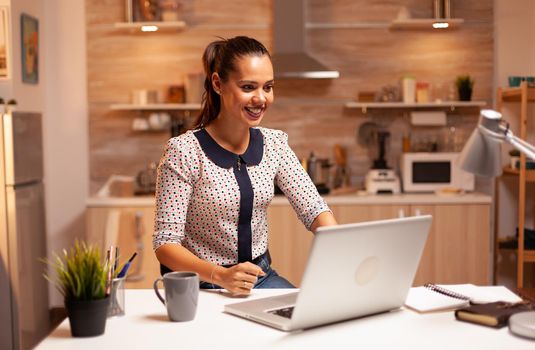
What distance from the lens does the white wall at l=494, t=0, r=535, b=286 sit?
185 inches

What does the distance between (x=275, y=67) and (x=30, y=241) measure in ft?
5.84

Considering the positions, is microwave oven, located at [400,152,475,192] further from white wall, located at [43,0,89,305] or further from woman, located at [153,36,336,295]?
woman, located at [153,36,336,295]

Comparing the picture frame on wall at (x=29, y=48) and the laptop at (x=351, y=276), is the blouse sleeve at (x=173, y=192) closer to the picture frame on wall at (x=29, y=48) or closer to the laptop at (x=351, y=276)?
the laptop at (x=351, y=276)

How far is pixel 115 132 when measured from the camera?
16.1 feet

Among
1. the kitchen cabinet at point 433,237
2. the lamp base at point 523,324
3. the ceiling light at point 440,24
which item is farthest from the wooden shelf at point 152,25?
the lamp base at point 523,324

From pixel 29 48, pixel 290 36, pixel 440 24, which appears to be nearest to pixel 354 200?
pixel 290 36

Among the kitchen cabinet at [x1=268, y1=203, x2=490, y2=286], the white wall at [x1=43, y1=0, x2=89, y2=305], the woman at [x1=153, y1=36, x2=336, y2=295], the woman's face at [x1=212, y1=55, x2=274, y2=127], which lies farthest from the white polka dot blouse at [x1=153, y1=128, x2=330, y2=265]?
the white wall at [x1=43, y1=0, x2=89, y2=305]

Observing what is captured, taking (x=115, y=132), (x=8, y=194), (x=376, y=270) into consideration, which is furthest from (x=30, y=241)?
(x=376, y=270)

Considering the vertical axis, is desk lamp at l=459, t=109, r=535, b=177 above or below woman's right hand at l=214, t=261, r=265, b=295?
above

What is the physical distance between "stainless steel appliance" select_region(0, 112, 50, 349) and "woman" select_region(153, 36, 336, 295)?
1.67 meters

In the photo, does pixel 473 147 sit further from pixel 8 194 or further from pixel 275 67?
pixel 275 67

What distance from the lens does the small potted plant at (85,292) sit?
1593 mm

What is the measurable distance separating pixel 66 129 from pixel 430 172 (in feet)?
7.78

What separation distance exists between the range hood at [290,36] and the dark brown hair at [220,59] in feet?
7.09
